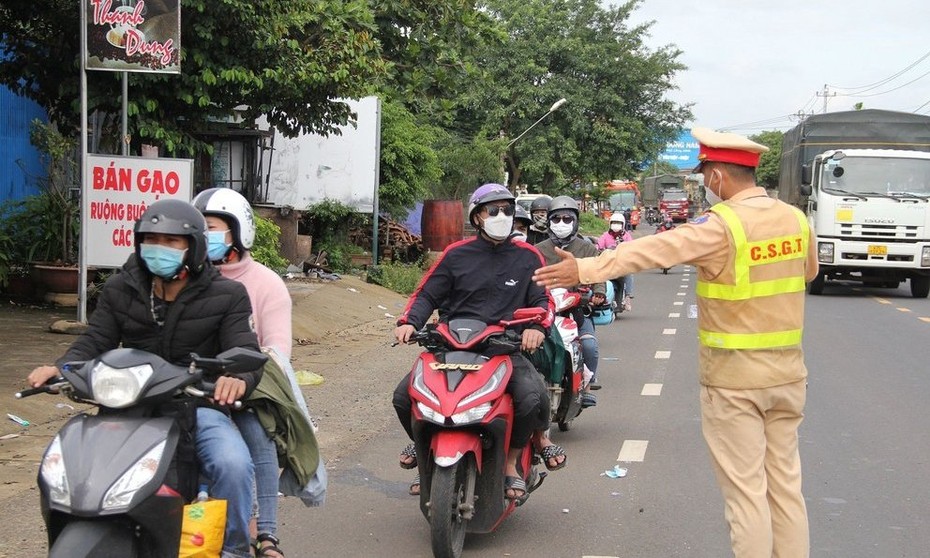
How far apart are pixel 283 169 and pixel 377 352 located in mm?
10570

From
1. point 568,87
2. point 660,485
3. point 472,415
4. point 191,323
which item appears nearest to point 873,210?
point 660,485

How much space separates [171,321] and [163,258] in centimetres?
26

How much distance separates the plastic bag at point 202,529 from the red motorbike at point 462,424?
1.45m

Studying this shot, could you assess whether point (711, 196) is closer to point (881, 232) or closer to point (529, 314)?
point (529, 314)

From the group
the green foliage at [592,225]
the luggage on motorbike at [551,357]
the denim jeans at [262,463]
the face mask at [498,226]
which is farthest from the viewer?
the green foliage at [592,225]

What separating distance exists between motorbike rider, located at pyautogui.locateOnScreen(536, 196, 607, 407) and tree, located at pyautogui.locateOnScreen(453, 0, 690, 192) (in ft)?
111

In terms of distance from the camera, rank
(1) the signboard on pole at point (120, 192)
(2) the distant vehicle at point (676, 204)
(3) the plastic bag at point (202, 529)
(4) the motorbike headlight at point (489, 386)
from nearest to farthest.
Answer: (3) the plastic bag at point (202, 529), (4) the motorbike headlight at point (489, 386), (1) the signboard on pole at point (120, 192), (2) the distant vehicle at point (676, 204)

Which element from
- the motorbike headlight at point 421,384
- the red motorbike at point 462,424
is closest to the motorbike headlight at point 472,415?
the red motorbike at point 462,424

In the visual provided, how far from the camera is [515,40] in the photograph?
142 feet

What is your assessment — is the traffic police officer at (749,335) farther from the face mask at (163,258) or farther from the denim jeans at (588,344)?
the denim jeans at (588,344)

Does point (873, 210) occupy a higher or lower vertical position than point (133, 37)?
lower

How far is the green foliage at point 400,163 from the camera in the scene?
2520 cm

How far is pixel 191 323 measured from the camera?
166 inches

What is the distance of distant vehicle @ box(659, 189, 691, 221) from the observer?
69250 mm
